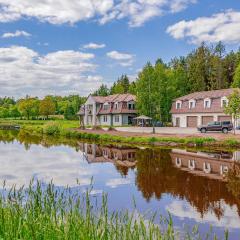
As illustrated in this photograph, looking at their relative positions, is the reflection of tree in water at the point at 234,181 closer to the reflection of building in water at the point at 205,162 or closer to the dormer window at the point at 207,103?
the reflection of building in water at the point at 205,162

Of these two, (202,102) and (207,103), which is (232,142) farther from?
(202,102)

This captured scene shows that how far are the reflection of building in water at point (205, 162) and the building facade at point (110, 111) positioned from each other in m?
37.1

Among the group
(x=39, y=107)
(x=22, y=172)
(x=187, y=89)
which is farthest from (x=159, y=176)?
(x=39, y=107)

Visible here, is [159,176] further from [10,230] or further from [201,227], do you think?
[10,230]

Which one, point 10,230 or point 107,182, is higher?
point 10,230

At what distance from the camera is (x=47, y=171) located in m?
23.0

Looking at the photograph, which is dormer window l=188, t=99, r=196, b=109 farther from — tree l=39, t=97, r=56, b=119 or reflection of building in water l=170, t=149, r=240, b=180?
tree l=39, t=97, r=56, b=119

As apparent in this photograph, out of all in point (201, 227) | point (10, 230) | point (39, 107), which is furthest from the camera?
point (39, 107)

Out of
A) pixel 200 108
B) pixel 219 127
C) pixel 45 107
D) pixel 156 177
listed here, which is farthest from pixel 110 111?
pixel 156 177

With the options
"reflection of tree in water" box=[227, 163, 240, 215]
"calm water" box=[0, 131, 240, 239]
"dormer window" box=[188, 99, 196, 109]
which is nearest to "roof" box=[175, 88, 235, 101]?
"dormer window" box=[188, 99, 196, 109]

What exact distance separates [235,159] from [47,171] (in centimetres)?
1457

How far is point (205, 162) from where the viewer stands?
2648 cm

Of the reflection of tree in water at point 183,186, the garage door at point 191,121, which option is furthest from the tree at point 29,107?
the reflection of tree in water at point 183,186

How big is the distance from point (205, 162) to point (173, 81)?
42.2 metres
